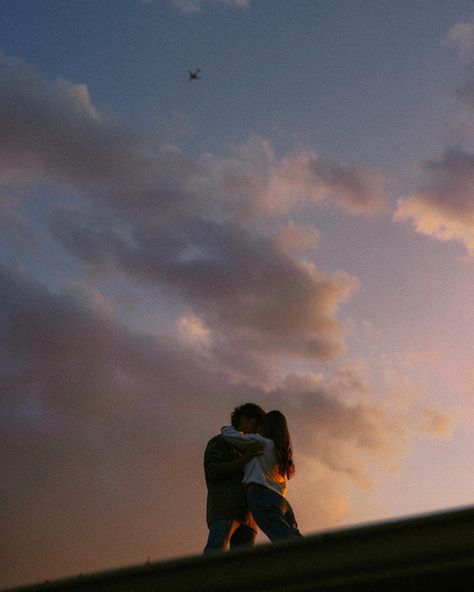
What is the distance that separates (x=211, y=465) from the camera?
21.6 ft

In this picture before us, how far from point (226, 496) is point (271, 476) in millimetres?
461

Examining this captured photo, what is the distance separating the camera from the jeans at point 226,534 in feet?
20.6

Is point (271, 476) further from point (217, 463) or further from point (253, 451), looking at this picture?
point (217, 463)

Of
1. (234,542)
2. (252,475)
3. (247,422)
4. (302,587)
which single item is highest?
(247,422)

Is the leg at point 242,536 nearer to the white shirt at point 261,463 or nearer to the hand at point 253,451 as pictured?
the white shirt at point 261,463

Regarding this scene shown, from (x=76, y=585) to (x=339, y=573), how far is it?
160 centimetres

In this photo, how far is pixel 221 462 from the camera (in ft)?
21.6

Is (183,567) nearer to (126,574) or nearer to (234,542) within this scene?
(126,574)


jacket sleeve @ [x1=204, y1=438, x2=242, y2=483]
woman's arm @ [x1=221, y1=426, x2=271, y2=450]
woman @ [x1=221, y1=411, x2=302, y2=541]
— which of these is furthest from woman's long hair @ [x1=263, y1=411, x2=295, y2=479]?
jacket sleeve @ [x1=204, y1=438, x2=242, y2=483]

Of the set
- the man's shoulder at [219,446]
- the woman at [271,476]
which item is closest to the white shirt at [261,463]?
the woman at [271,476]

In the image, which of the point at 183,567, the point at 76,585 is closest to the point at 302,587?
the point at 183,567

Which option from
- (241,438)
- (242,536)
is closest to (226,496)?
(242,536)

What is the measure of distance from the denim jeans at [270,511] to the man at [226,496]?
0.16 m

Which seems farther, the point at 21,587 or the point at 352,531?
the point at 21,587
